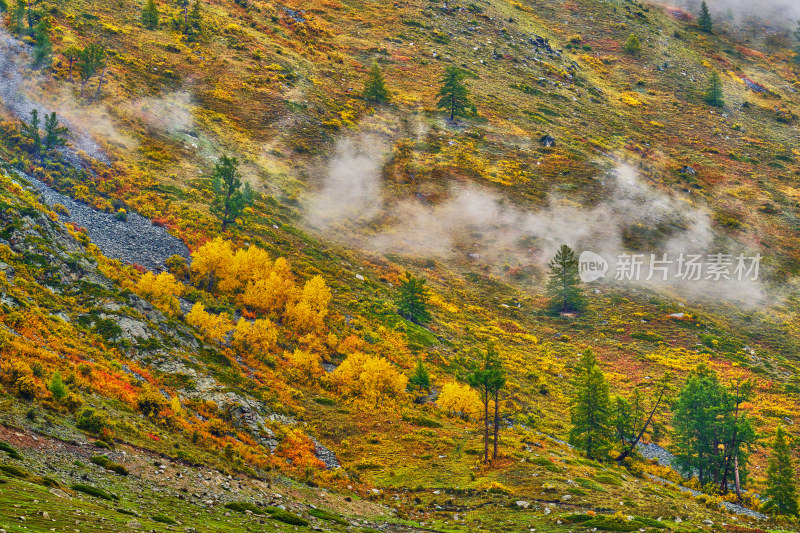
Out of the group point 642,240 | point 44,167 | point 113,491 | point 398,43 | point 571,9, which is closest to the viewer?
point 113,491

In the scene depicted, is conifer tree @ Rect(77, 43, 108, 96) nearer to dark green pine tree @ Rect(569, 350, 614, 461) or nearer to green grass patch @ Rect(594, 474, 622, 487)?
dark green pine tree @ Rect(569, 350, 614, 461)

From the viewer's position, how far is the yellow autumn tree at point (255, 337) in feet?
158

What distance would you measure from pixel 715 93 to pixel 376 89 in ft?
308

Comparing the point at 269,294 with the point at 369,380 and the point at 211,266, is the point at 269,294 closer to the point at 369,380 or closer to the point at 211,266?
the point at 211,266

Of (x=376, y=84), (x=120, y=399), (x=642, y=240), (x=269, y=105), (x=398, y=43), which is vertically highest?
(x=398, y=43)

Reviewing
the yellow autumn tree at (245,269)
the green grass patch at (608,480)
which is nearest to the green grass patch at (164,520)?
the green grass patch at (608,480)

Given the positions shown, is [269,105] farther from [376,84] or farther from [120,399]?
[120,399]

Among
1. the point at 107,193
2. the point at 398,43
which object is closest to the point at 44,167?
the point at 107,193

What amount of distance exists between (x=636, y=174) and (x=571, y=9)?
92323 mm

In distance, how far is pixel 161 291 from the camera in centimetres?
4788

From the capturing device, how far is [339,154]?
340 ft

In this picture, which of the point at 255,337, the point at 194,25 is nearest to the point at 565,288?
the point at 255,337

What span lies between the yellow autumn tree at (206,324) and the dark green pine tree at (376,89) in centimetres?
8516

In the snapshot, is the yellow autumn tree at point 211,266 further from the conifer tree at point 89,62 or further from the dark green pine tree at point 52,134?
the conifer tree at point 89,62
